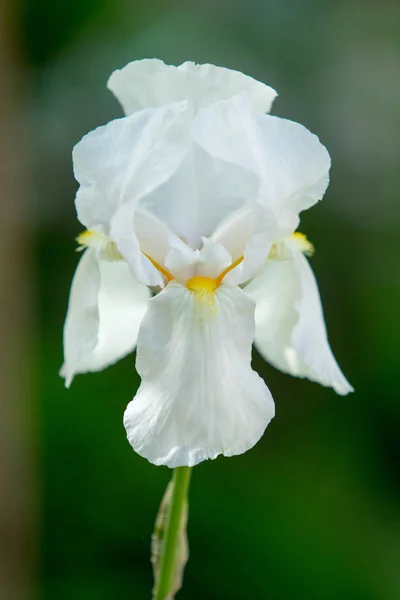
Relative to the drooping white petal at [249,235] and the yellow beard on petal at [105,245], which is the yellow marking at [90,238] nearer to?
the yellow beard on petal at [105,245]

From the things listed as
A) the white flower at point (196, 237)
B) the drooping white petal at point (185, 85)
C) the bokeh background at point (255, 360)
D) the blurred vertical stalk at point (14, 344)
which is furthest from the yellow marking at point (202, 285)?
the blurred vertical stalk at point (14, 344)

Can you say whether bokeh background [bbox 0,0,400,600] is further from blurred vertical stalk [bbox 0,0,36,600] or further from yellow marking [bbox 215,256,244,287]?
yellow marking [bbox 215,256,244,287]

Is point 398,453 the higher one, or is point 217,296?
point 217,296

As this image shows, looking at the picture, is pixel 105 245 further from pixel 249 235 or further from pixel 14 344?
pixel 14 344

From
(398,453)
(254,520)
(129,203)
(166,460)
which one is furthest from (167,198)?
(398,453)

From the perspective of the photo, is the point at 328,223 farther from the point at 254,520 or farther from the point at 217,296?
the point at 217,296

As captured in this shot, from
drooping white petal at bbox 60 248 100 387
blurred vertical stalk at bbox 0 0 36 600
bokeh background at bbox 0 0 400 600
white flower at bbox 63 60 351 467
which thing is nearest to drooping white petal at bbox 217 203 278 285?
white flower at bbox 63 60 351 467

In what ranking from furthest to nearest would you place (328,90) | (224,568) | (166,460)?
(328,90) < (224,568) < (166,460)
